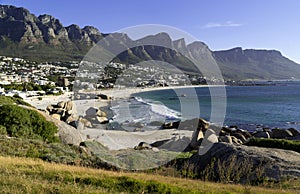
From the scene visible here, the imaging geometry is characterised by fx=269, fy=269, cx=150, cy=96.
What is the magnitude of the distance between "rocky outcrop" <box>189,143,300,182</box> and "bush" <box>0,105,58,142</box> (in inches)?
307

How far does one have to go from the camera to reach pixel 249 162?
8656mm

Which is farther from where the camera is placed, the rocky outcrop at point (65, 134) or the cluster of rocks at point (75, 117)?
the cluster of rocks at point (75, 117)

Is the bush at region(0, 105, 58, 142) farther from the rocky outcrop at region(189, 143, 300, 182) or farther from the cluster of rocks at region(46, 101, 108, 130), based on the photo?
the cluster of rocks at region(46, 101, 108, 130)

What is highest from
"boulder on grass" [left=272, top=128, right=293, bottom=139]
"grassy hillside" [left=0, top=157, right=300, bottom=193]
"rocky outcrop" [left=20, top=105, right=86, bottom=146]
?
"grassy hillside" [left=0, top=157, right=300, bottom=193]

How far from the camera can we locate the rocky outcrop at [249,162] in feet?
26.6

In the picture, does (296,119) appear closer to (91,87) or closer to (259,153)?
(259,153)

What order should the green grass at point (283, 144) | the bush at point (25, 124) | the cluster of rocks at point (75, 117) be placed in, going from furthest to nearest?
1. the cluster of rocks at point (75, 117)
2. the bush at point (25, 124)
3. the green grass at point (283, 144)

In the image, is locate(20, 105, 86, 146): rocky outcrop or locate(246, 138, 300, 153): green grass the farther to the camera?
locate(20, 105, 86, 146): rocky outcrop

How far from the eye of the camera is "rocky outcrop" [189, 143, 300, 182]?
8.09 metres

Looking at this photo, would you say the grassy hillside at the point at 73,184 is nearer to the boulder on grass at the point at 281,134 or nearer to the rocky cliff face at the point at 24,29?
the boulder on grass at the point at 281,134

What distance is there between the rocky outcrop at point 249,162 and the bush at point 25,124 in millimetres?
7799

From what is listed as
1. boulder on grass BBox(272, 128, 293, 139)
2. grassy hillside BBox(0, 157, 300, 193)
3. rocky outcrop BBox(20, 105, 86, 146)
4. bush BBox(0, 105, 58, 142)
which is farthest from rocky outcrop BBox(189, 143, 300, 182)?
boulder on grass BBox(272, 128, 293, 139)

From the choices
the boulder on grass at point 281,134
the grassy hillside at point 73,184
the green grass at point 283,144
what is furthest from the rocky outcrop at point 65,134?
the boulder on grass at point 281,134

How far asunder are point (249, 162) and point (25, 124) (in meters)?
10.5
